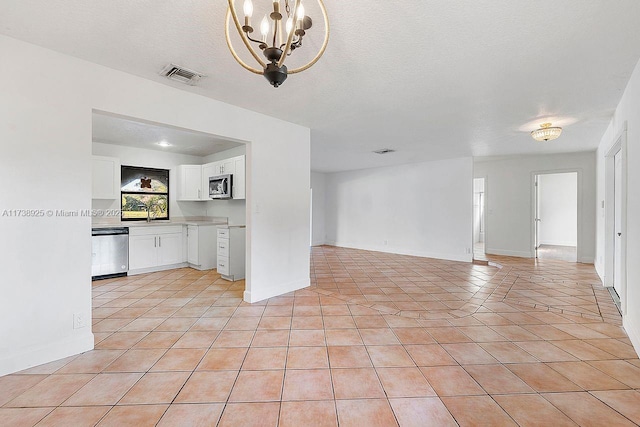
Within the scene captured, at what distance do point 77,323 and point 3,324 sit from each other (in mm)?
409

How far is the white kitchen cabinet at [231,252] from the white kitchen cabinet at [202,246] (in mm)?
741

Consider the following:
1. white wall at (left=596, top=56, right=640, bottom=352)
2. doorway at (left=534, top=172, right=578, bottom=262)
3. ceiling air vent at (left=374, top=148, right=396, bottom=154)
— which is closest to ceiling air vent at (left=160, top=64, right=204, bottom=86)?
white wall at (left=596, top=56, right=640, bottom=352)

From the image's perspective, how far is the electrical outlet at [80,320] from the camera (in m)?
2.25

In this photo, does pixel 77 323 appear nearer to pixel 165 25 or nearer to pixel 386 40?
pixel 165 25

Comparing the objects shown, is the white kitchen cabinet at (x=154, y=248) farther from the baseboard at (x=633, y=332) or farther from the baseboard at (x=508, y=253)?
the baseboard at (x=508, y=253)

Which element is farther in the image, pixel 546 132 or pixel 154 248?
pixel 154 248

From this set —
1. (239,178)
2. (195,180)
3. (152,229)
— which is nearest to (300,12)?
(239,178)

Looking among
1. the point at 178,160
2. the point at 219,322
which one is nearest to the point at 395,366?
the point at 219,322

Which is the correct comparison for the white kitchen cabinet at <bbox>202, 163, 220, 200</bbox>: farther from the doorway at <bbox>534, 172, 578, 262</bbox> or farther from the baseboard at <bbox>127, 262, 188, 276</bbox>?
the doorway at <bbox>534, 172, 578, 262</bbox>

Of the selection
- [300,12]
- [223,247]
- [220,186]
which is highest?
[300,12]

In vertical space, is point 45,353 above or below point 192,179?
below

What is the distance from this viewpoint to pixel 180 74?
246 cm

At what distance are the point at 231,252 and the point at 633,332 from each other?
4.52 m

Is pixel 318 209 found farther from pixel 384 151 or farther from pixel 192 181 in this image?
pixel 192 181
